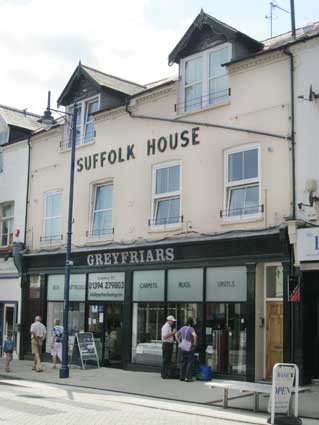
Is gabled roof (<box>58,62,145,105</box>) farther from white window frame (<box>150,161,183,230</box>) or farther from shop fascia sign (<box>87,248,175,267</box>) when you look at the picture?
shop fascia sign (<box>87,248,175,267</box>)

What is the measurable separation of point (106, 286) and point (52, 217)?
4248 millimetres

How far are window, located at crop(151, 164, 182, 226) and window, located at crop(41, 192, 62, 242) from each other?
512cm

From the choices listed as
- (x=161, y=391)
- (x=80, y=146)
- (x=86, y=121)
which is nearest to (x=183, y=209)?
(x=161, y=391)

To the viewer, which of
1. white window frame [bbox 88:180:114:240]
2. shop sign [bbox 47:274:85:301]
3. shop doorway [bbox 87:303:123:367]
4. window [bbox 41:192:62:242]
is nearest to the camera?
shop doorway [bbox 87:303:123:367]

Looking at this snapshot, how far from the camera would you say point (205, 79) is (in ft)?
61.8

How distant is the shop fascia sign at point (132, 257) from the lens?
19078mm

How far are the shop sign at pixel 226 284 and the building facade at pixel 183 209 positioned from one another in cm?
3

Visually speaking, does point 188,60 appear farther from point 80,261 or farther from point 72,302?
point 72,302

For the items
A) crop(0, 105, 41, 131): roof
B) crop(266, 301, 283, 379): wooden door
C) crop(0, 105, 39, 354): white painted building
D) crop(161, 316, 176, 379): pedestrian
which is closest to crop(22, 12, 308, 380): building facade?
crop(266, 301, 283, 379): wooden door

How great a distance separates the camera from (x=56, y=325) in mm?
23094

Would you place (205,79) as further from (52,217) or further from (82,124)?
(52,217)

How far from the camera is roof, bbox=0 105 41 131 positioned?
26.9 metres

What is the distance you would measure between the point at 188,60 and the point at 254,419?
11.6 m

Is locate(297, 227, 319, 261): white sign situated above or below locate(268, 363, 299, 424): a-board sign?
above
